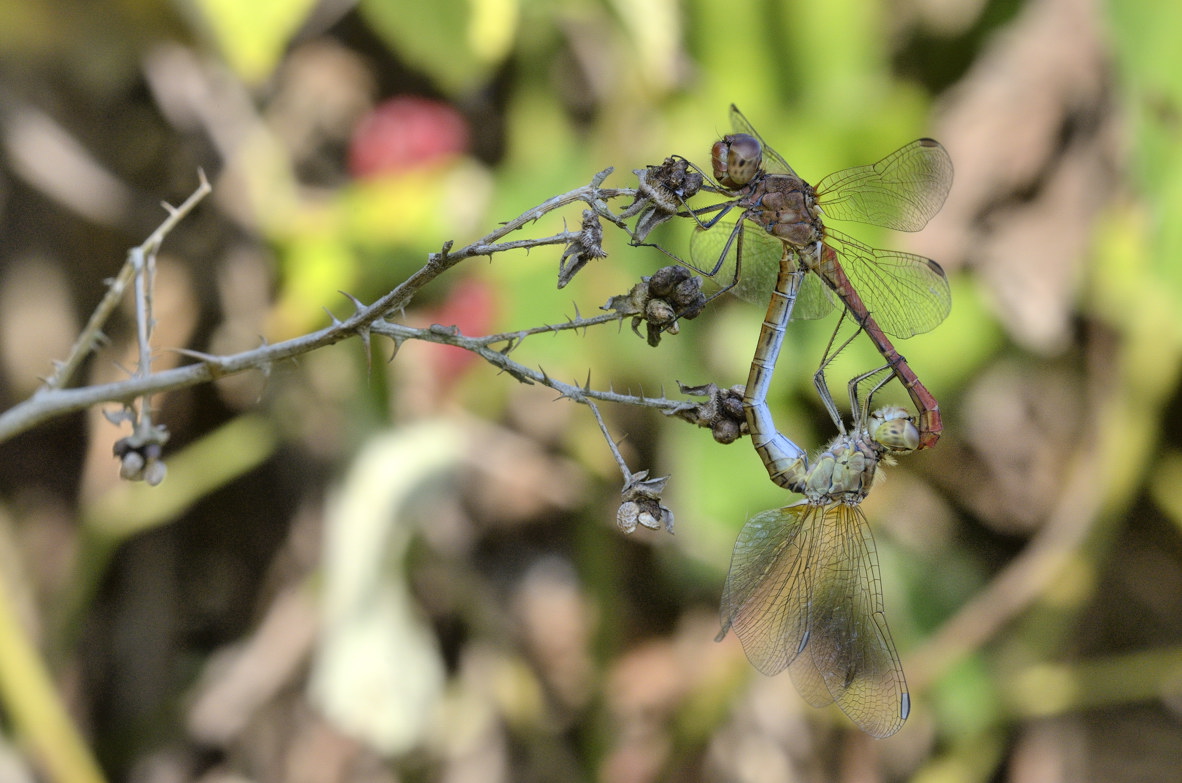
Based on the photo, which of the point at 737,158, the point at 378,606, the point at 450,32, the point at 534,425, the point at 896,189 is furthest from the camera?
the point at 534,425

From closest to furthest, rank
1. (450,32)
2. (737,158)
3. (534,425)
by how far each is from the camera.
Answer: (737,158), (450,32), (534,425)

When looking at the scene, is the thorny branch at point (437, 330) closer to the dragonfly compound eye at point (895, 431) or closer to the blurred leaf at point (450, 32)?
the dragonfly compound eye at point (895, 431)

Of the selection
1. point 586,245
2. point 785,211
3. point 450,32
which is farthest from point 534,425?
point 586,245

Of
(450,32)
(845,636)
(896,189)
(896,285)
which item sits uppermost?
(450,32)

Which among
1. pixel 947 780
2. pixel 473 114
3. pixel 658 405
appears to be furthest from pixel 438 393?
pixel 947 780

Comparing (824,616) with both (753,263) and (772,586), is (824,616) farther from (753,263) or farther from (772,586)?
(753,263)

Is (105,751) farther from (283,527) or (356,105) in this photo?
(356,105)

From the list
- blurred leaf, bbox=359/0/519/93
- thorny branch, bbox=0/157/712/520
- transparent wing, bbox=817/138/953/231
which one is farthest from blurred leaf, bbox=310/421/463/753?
thorny branch, bbox=0/157/712/520
